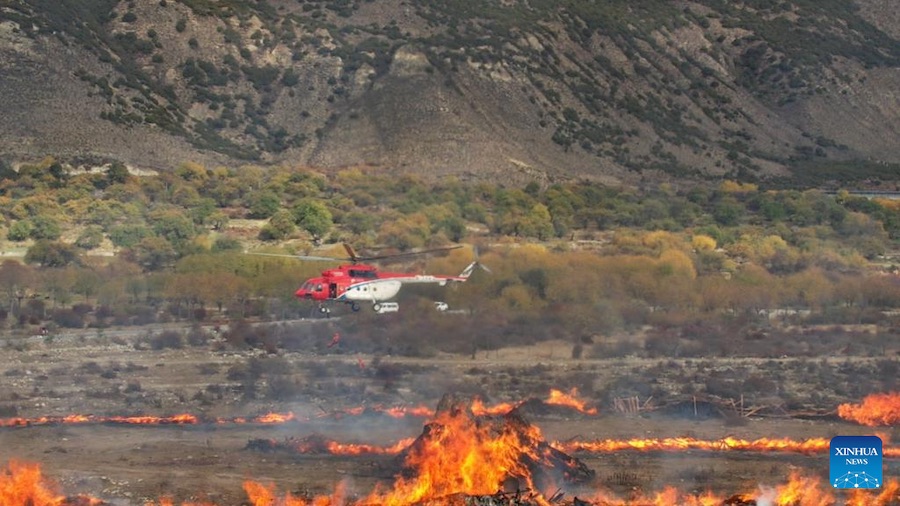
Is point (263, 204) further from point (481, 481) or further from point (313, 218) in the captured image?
point (481, 481)

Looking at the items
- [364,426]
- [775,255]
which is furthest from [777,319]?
[364,426]

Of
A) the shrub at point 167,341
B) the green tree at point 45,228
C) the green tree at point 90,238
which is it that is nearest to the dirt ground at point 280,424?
the shrub at point 167,341

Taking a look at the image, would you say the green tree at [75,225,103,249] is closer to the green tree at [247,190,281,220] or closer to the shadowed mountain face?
the green tree at [247,190,281,220]

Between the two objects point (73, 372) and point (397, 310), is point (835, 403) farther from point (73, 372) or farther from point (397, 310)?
point (73, 372)

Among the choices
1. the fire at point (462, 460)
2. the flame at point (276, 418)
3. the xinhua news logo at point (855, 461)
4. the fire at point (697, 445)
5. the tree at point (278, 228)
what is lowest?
the tree at point (278, 228)

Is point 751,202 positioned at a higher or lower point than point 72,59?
lower

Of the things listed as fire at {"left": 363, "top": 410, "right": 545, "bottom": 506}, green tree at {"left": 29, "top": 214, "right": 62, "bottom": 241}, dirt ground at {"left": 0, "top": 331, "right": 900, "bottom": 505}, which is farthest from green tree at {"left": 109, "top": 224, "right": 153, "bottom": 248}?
fire at {"left": 363, "top": 410, "right": 545, "bottom": 506}

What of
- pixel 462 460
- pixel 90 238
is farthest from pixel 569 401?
pixel 90 238

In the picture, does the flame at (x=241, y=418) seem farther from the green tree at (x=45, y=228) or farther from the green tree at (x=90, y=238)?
the green tree at (x=45, y=228)
